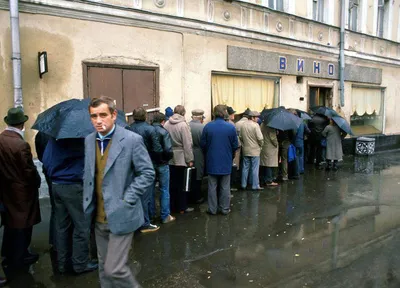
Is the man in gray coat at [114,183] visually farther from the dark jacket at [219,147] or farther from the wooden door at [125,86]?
the wooden door at [125,86]

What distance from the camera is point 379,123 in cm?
1553

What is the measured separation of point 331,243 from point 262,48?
22.0ft

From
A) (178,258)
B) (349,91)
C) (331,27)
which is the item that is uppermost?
(331,27)

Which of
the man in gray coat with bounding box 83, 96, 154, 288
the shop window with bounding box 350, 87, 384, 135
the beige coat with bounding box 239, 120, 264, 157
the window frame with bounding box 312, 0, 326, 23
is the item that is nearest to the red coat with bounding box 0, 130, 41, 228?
the man in gray coat with bounding box 83, 96, 154, 288

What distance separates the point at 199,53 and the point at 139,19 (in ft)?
5.83

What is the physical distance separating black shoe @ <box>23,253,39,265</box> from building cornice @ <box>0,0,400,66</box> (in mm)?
4289

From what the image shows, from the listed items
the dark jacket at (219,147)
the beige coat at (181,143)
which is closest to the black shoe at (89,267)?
the beige coat at (181,143)

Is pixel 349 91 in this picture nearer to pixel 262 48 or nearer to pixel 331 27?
pixel 331 27

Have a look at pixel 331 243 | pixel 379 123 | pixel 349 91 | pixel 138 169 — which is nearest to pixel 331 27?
pixel 349 91

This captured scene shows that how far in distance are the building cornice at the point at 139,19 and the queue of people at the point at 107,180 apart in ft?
7.70

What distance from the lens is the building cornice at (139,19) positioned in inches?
254

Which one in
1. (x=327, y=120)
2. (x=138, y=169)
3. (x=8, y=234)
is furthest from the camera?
(x=327, y=120)

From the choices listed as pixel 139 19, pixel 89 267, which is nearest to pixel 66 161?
pixel 89 267

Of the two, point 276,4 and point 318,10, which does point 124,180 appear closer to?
point 276,4
